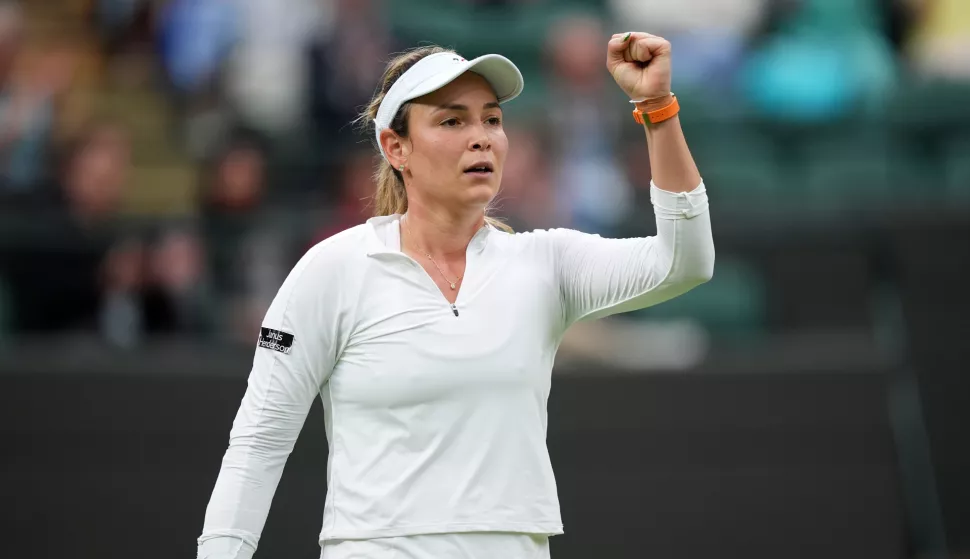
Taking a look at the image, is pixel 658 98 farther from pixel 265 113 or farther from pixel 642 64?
pixel 265 113

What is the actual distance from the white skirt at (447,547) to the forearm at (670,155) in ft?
2.71

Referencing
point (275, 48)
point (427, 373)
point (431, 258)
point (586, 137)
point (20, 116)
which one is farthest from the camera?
point (275, 48)

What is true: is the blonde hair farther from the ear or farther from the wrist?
the wrist

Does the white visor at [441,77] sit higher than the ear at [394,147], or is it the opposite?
the white visor at [441,77]

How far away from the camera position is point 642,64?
275 centimetres

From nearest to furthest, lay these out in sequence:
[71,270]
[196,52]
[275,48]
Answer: [71,270]
[196,52]
[275,48]

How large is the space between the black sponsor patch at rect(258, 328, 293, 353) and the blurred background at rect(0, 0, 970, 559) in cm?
284

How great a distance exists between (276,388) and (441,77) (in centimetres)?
79

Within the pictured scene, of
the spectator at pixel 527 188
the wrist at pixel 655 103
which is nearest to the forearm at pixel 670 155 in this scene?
the wrist at pixel 655 103

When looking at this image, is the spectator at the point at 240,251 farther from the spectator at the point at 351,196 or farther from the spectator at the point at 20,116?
the spectator at the point at 20,116

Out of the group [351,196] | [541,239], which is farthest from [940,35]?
[541,239]

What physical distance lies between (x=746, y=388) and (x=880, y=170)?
7.22 feet

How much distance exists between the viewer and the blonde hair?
312cm

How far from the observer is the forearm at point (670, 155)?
107 inches
